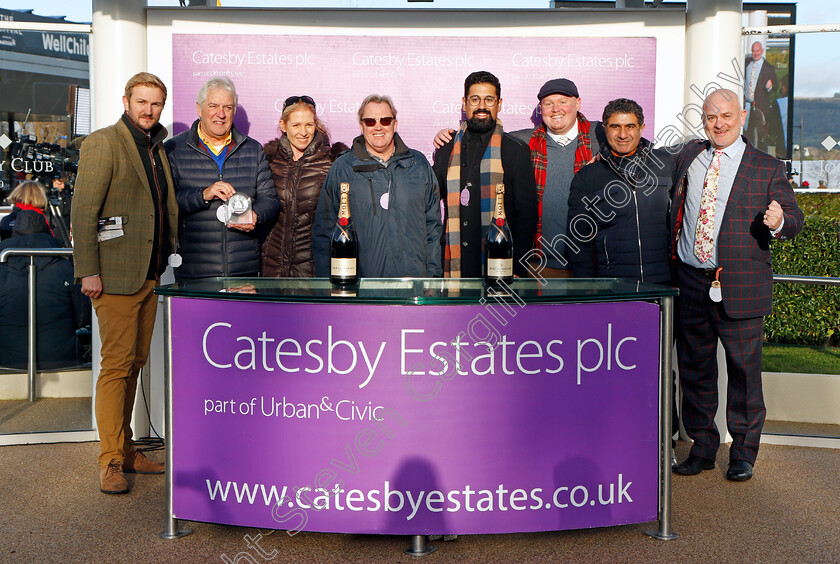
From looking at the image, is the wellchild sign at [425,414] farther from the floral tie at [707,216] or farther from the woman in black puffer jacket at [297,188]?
the woman in black puffer jacket at [297,188]

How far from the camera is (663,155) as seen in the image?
421 cm

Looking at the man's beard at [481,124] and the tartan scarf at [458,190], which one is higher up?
the man's beard at [481,124]

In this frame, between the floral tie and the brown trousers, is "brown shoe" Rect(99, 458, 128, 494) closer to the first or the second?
the brown trousers

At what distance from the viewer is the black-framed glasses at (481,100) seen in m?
4.30

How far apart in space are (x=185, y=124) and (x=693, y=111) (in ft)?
10.3

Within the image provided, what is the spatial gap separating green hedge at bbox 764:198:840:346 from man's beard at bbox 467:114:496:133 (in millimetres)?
3081

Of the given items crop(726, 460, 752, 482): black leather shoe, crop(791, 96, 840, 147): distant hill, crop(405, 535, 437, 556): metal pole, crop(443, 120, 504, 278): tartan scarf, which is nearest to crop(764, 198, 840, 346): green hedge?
crop(791, 96, 840, 147): distant hill

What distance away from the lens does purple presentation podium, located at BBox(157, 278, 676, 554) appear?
2.85 m

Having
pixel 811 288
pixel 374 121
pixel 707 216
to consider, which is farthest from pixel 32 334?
pixel 811 288

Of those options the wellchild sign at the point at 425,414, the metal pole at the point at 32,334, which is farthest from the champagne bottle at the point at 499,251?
the metal pole at the point at 32,334

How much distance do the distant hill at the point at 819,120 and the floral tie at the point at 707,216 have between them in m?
1.61

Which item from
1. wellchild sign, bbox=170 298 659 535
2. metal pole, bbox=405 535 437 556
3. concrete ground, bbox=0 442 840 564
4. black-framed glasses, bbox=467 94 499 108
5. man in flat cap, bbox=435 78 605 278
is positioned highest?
black-framed glasses, bbox=467 94 499 108

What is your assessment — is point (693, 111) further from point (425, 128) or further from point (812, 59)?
point (425, 128)

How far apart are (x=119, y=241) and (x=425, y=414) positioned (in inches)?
76.1
